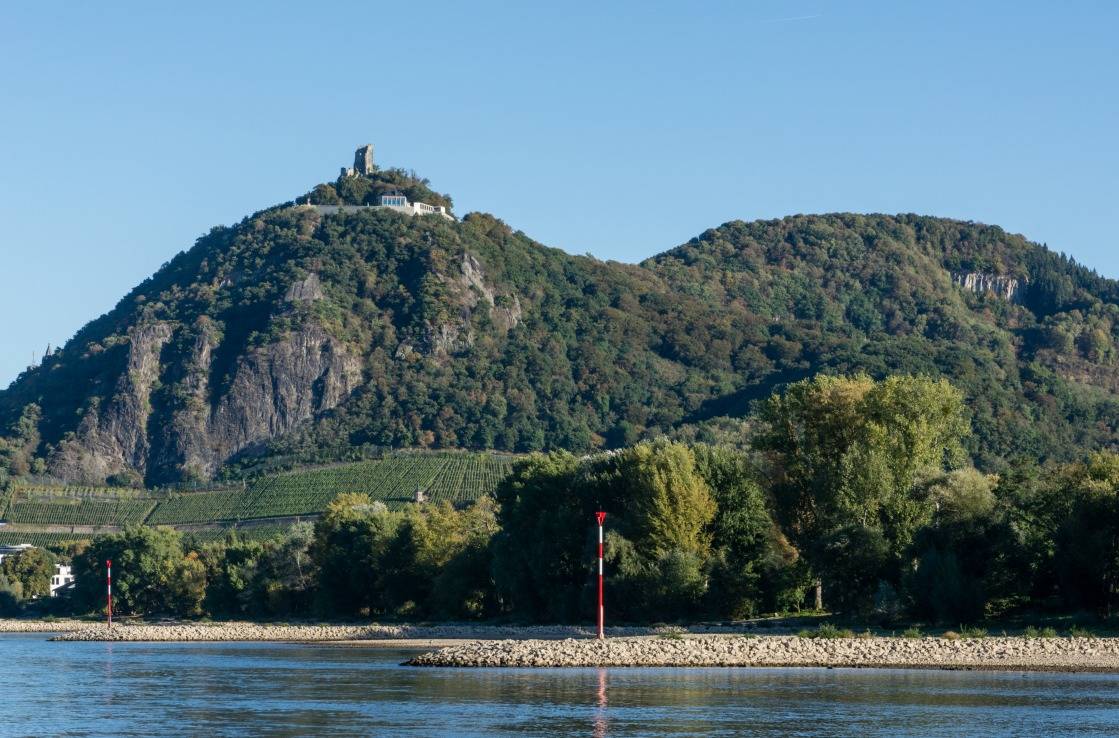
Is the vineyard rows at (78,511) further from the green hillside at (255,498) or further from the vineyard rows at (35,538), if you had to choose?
the vineyard rows at (35,538)

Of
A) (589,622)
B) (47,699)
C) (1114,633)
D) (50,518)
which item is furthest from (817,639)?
(50,518)

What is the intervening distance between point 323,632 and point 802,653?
118 feet

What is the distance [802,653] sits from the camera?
51812 mm

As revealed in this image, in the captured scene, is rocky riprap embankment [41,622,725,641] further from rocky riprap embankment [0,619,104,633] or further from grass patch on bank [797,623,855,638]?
rocky riprap embankment [0,619,104,633]

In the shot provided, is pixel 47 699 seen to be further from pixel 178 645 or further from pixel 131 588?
pixel 131 588

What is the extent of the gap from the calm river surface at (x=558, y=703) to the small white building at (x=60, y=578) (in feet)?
264

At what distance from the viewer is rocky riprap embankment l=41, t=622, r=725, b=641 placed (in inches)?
2645

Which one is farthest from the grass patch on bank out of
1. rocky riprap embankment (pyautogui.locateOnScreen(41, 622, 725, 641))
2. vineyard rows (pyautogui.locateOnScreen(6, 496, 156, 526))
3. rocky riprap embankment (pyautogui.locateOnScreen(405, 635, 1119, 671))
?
vineyard rows (pyautogui.locateOnScreen(6, 496, 156, 526))

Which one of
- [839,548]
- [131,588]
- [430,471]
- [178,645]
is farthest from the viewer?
Answer: [430,471]

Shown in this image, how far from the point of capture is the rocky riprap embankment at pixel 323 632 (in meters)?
67.2

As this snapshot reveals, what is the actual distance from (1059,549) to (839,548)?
9.04 metres

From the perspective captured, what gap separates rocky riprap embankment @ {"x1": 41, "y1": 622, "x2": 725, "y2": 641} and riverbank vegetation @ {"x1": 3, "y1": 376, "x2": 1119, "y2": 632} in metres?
2.23

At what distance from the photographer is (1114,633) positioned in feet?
171

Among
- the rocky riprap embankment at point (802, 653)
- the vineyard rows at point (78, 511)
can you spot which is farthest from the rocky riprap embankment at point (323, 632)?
the vineyard rows at point (78, 511)
